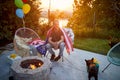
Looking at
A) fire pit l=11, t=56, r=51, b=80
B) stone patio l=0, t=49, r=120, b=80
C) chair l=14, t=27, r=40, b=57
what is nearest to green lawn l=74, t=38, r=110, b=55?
stone patio l=0, t=49, r=120, b=80

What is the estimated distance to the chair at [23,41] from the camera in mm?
5426

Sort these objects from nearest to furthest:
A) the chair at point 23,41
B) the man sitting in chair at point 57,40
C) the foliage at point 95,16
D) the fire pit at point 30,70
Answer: the fire pit at point 30,70 < the man sitting in chair at point 57,40 < the chair at point 23,41 < the foliage at point 95,16

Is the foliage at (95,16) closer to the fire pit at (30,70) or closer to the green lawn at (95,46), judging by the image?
the green lawn at (95,46)

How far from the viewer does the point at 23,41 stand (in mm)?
5898

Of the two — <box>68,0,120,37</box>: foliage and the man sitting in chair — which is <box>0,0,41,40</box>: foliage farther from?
<box>68,0,120,37</box>: foliage

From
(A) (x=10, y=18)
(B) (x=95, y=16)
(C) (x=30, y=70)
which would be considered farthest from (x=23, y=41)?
(B) (x=95, y=16)

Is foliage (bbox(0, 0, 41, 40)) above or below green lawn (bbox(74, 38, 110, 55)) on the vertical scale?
above

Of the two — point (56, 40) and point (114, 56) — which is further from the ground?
point (56, 40)

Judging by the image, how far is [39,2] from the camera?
8086mm

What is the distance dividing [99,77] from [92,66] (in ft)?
2.22

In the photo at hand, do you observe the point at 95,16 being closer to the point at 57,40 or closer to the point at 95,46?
the point at 95,46

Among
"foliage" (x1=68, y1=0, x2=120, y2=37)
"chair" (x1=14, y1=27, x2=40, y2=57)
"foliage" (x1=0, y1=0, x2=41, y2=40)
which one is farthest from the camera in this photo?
"foliage" (x1=68, y1=0, x2=120, y2=37)

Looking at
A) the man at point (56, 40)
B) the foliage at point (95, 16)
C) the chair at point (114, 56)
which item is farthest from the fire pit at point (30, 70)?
the foliage at point (95, 16)

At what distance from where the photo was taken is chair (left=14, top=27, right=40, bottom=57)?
17.8 ft
